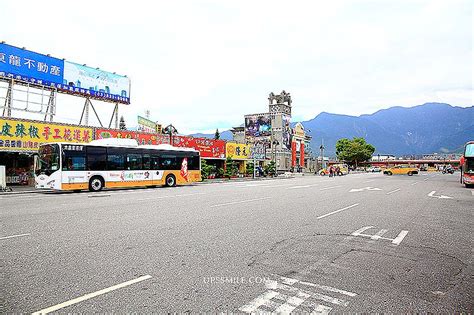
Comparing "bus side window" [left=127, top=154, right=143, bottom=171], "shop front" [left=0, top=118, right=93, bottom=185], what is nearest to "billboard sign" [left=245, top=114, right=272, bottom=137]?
"shop front" [left=0, top=118, right=93, bottom=185]

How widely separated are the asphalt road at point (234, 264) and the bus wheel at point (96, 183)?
10.8 metres

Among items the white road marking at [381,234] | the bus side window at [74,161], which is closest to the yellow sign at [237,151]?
the bus side window at [74,161]

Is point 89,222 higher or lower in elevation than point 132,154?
lower

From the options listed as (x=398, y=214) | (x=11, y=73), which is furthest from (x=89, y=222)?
(x=11, y=73)

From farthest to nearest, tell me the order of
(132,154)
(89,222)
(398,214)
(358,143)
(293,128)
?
(358,143), (293,128), (132,154), (398,214), (89,222)

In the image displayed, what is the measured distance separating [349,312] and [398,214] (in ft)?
25.9

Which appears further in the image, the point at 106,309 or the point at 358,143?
the point at 358,143

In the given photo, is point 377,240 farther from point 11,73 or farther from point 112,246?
point 11,73

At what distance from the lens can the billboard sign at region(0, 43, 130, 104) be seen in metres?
23.1

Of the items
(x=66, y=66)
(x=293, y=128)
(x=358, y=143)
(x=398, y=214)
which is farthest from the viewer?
(x=358, y=143)

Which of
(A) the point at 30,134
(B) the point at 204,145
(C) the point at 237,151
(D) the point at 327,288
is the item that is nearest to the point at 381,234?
(D) the point at 327,288

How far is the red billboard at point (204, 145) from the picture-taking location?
114 feet

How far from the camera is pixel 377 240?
21.8ft

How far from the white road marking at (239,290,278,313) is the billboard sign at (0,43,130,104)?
1046 inches
